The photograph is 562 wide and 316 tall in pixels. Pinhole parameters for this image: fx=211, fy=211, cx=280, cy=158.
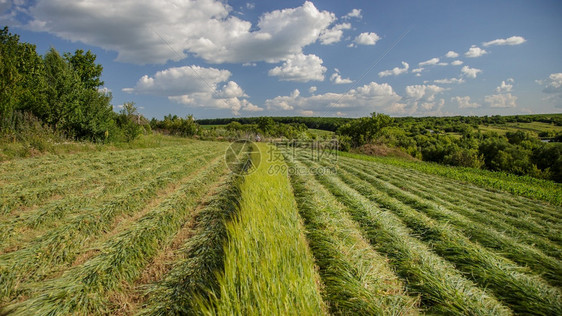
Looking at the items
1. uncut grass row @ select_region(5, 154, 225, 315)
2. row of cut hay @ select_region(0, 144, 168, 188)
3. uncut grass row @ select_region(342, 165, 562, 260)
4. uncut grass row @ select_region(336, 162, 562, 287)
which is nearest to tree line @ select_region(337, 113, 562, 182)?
uncut grass row @ select_region(342, 165, 562, 260)

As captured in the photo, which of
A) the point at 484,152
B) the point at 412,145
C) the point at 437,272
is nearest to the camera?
the point at 437,272

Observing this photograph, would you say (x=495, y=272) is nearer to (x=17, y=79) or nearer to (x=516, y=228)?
(x=516, y=228)

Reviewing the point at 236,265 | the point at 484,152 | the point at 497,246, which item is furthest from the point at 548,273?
the point at 484,152

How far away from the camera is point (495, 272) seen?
9.67 feet

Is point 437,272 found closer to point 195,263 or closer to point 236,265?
point 236,265

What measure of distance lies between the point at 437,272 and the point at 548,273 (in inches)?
66.3

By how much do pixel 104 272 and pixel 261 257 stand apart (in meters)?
2.39

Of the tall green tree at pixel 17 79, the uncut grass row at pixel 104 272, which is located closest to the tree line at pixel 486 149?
the uncut grass row at pixel 104 272

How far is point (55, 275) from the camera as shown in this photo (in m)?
3.04

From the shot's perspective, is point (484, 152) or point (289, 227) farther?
point (484, 152)

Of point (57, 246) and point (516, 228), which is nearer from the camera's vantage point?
point (57, 246)

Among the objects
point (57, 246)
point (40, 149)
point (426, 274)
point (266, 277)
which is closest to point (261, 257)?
point (266, 277)

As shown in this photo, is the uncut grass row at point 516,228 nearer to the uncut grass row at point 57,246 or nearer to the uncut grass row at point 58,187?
the uncut grass row at point 57,246

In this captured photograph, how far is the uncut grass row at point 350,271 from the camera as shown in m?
2.34
